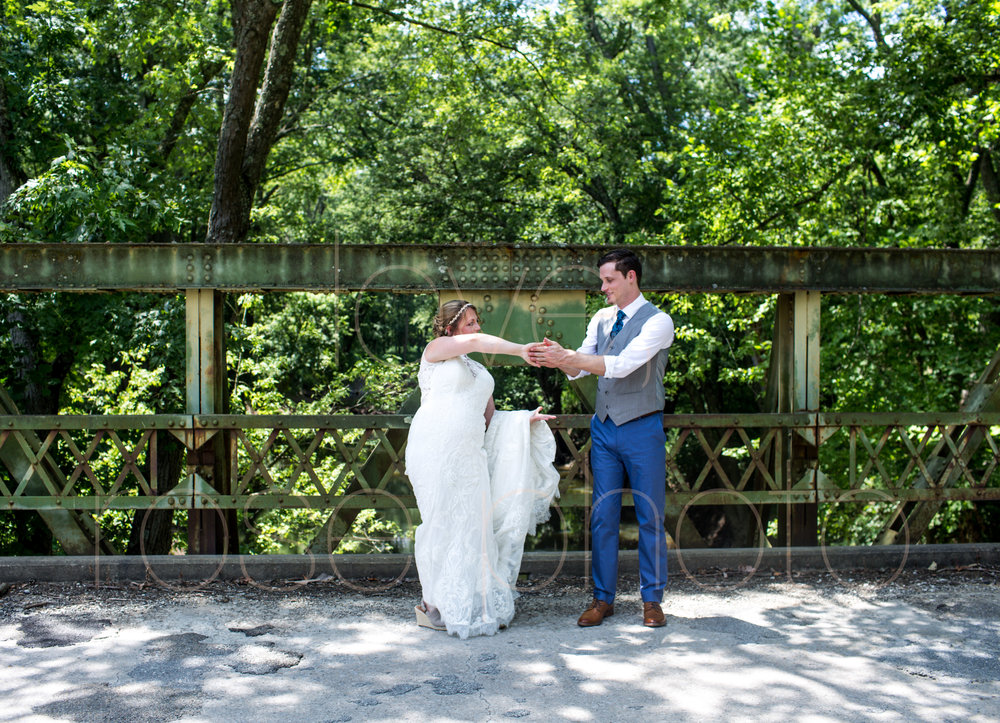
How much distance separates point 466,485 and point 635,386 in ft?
3.51

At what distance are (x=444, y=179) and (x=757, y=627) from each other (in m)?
16.4

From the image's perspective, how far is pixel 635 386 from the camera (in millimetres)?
4750

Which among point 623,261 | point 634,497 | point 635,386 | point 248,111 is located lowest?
point 634,497

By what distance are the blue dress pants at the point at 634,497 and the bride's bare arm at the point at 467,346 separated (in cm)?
72

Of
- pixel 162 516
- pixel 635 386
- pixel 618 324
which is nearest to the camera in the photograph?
pixel 635 386

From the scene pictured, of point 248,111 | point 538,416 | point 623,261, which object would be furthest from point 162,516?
point 623,261

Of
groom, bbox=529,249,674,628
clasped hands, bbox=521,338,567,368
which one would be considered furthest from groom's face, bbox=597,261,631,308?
clasped hands, bbox=521,338,567,368

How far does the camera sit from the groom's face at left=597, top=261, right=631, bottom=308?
482 centimetres

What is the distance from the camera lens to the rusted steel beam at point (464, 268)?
5.50m

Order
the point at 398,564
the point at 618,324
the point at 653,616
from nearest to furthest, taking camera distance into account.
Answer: the point at 653,616
the point at 618,324
the point at 398,564

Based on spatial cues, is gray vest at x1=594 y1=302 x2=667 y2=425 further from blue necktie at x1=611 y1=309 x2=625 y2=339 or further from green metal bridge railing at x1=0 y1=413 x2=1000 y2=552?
green metal bridge railing at x1=0 y1=413 x2=1000 y2=552

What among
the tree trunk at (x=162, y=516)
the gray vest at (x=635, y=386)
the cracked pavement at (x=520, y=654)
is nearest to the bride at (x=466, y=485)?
the cracked pavement at (x=520, y=654)

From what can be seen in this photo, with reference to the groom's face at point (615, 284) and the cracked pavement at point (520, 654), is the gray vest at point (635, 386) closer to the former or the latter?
the groom's face at point (615, 284)

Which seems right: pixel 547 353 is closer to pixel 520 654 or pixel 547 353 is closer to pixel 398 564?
pixel 520 654
